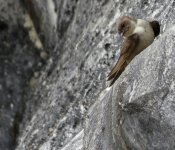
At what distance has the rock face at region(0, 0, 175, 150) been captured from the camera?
4.24 metres

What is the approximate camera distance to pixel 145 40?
561 cm

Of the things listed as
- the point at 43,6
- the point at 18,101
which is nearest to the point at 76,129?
the point at 18,101

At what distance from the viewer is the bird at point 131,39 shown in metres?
5.57

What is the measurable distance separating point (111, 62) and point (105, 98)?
2134 mm

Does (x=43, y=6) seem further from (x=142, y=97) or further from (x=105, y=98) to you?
(x=142, y=97)

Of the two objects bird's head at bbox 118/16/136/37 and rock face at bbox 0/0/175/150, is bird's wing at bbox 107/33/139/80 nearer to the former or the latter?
bird's head at bbox 118/16/136/37

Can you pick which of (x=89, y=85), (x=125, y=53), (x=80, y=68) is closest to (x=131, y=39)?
(x=125, y=53)

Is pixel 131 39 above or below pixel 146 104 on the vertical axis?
above

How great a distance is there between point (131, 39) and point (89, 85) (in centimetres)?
198

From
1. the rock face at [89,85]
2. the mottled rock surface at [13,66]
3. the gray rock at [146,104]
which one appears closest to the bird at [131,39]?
the rock face at [89,85]

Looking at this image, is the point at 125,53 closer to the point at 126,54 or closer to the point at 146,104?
the point at 126,54

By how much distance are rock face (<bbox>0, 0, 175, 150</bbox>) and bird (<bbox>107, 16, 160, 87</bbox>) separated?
0.69 feet

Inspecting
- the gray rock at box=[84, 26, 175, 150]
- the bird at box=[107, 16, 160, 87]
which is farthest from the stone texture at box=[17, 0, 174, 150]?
the gray rock at box=[84, 26, 175, 150]

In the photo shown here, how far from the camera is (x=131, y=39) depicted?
18.4ft
